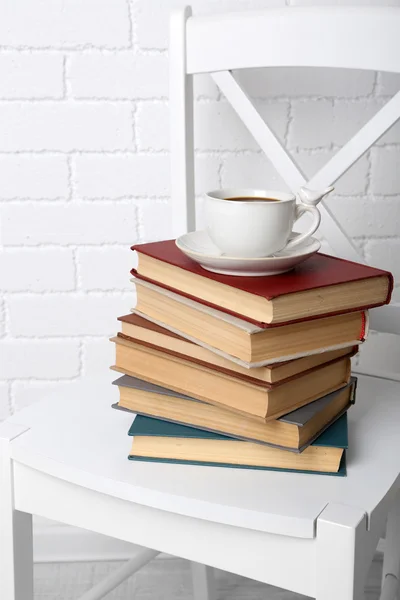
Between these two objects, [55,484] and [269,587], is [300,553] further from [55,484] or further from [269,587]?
[269,587]

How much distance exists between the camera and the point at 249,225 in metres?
0.77

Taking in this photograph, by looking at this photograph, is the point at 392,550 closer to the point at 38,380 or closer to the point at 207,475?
the point at 207,475

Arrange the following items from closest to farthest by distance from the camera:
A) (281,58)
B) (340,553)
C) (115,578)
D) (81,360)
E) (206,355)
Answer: (340,553)
(206,355)
(281,58)
(115,578)
(81,360)

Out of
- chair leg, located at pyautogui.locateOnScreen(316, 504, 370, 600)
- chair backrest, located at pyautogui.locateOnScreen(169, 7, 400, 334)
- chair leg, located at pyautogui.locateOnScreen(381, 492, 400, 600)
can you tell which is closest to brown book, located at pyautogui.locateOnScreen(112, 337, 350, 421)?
chair leg, located at pyautogui.locateOnScreen(316, 504, 370, 600)

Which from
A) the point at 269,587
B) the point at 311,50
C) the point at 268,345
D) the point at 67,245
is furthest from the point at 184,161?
the point at 269,587

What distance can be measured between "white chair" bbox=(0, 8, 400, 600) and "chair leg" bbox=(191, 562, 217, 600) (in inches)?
6.9

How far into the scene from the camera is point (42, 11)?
4.10ft

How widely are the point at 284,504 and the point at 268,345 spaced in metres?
0.15

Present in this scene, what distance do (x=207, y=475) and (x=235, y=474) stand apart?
0.03 m

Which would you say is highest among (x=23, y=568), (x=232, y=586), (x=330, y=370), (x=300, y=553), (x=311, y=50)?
(x=311, y=50)

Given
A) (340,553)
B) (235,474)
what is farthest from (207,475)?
(340,553)

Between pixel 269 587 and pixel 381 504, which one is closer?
pixel 381 504

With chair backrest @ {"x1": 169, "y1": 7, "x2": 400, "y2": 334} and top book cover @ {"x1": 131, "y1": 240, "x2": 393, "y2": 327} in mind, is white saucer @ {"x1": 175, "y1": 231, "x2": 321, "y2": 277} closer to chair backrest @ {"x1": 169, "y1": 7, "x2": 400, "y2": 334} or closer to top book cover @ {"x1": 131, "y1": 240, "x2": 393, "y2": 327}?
top book cover @ {"x1": 131, "y1": 240, "x2": 393, "y2": 327}

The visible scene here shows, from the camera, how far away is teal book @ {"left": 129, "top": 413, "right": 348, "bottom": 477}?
78cm
